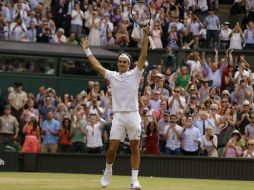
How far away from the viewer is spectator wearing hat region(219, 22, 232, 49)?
1357 inches

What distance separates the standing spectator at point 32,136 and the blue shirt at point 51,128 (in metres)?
0.27

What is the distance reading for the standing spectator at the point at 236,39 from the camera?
34.1 metres

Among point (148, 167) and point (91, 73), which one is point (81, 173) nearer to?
point (148, 167)

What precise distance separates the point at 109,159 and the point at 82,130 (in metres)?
9.29

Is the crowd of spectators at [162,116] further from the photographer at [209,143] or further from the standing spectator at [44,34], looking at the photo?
the standing spectator at [44,34]

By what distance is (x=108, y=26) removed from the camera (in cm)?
3403

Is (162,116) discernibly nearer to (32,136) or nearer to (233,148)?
(233,148)

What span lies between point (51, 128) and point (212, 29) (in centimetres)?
955

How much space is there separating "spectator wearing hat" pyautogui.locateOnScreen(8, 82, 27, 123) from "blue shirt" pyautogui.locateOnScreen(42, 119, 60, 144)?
1.46 meters

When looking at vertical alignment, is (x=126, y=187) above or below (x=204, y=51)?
below

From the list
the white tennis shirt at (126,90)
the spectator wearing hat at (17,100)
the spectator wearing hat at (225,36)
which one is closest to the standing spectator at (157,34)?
the spectator wearing hat at (225,36)

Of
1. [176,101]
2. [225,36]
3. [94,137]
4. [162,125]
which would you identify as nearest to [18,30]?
[225,36]

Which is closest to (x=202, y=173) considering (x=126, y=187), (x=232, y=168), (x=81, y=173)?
(x=232, y=168)

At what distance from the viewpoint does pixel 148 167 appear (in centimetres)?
2561
